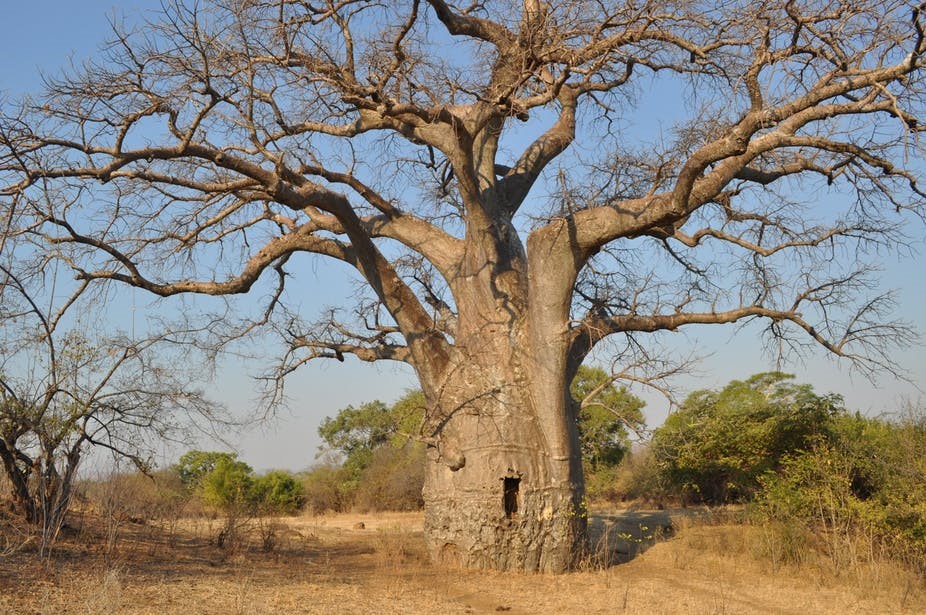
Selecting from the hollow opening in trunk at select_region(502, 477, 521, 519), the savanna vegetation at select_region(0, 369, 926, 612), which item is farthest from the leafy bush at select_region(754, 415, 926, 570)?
the hollow opening in trunk at select_region(502, 477, 521, 519)

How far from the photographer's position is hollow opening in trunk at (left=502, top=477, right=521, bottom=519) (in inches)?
286

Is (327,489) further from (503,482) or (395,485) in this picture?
(503,482)

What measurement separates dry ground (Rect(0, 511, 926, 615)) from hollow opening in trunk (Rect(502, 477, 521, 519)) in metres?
0.56

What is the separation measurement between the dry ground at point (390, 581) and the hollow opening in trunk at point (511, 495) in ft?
1.84

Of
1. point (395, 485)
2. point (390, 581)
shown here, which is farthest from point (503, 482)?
point (395, 485)

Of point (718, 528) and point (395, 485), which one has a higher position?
point (395, 485)

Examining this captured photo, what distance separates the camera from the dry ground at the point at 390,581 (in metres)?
5.19

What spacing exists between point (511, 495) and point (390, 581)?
139cm

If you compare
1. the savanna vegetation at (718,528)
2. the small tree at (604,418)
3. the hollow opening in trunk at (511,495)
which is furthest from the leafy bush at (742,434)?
the small tree at (604,418)

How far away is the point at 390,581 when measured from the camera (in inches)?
260

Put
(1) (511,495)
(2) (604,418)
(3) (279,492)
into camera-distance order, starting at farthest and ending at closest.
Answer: (2) (604,418), (3) (279,492), (1) (511,495)

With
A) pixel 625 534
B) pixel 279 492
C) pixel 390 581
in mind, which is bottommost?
pixel 390 581

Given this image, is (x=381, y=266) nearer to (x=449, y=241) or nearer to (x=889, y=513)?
(x=449, y=241)

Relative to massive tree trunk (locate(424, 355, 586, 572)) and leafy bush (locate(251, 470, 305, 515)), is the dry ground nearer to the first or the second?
massive tree trunk (locate(424, 355, 586, 572))
